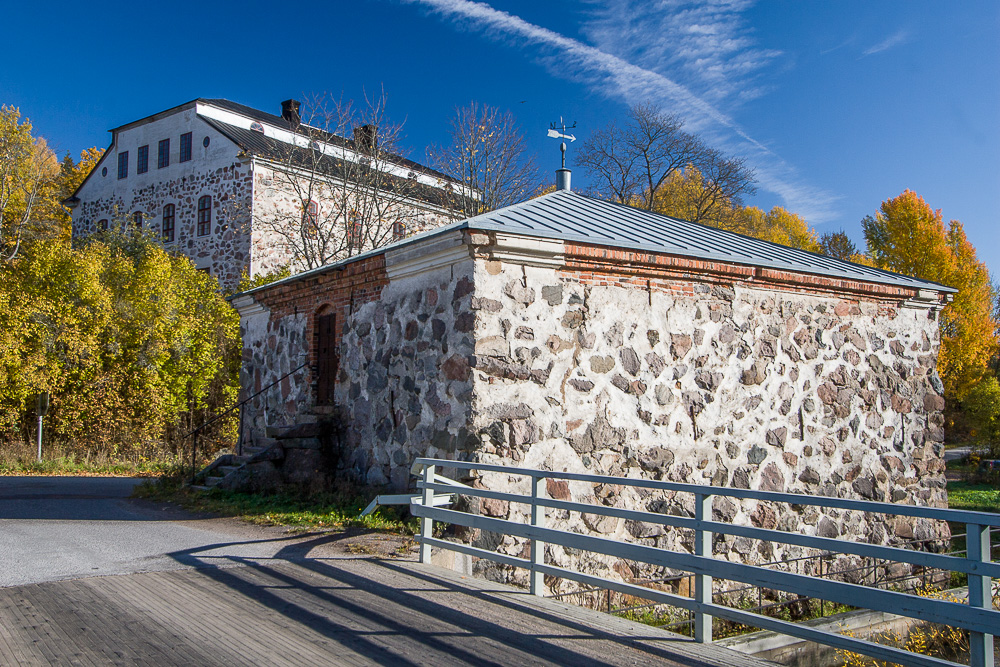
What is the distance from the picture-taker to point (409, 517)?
829 cm

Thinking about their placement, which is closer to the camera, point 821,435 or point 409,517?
point 409,517

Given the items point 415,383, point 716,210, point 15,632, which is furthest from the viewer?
point 716,210

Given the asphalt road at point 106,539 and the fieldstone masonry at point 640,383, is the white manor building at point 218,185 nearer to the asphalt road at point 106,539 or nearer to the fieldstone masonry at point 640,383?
the fieldstone masonry at point 640,383

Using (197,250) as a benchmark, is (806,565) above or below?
below

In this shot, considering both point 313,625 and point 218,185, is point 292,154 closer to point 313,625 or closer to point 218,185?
point 218,185

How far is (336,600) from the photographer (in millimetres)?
5344

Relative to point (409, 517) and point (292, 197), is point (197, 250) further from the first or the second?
point (409, 517)

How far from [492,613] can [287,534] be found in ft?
11.6

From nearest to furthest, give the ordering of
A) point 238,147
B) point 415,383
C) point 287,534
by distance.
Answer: point 287,534
point 415,383
point 238,147

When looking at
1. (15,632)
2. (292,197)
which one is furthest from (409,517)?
(292,197)

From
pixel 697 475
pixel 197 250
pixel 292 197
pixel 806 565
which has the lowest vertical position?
pixel 806 565

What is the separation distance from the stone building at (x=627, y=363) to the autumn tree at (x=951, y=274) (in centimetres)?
1920

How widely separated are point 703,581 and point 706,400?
4.66 m

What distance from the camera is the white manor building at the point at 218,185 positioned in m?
23.0
